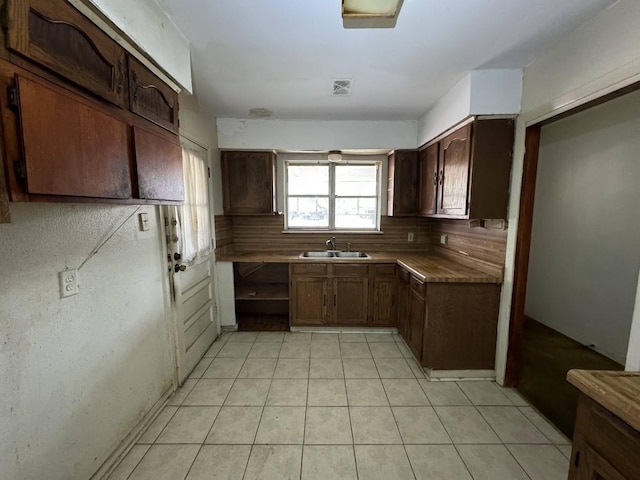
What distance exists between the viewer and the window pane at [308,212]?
360 cm

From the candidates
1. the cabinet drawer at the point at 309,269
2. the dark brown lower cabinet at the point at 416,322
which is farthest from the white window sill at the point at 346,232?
the dark brown lower cabinet at the point at 416,322

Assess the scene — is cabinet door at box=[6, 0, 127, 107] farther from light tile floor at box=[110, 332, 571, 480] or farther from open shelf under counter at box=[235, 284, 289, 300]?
open shelf under counter at box=[235, 284, 289, 300]

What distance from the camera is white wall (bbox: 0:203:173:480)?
3.34 ft

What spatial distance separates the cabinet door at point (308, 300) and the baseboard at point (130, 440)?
55.7 inches

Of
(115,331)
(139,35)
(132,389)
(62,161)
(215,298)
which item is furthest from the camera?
(215,298)

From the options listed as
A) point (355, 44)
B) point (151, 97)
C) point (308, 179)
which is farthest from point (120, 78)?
point (308, 179)

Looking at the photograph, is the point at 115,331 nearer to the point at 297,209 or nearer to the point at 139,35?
the point at 139,35

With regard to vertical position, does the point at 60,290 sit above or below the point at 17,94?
below

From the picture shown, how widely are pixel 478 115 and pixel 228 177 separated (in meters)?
2.58

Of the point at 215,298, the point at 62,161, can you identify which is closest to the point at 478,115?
the point at 62,161

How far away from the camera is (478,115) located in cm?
203

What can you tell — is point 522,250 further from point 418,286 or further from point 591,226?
point 591,226

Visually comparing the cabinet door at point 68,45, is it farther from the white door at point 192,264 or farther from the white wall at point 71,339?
the white door at point 192,264

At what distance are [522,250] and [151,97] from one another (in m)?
2.58
